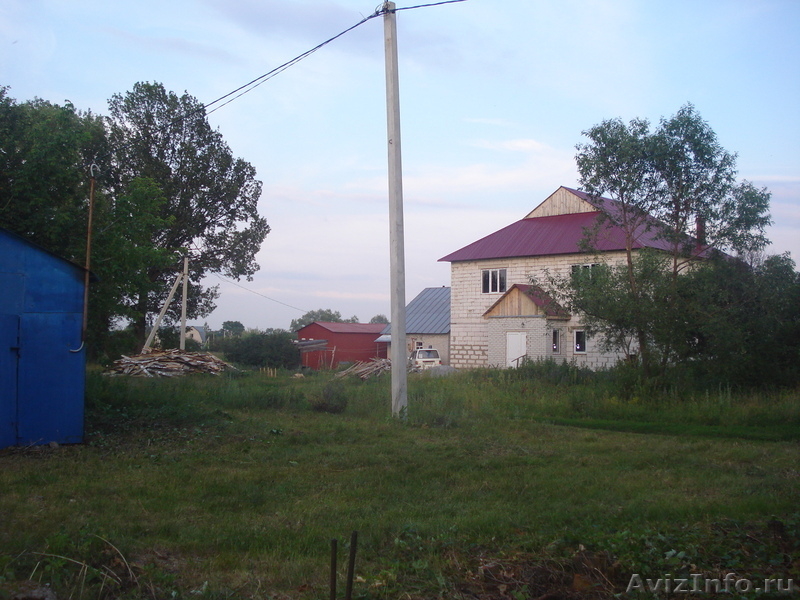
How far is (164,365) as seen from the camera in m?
29.2

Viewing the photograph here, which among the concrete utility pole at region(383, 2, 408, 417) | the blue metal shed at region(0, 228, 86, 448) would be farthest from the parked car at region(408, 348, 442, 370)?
the blue metal shed at region(0, 228, 86, 448)

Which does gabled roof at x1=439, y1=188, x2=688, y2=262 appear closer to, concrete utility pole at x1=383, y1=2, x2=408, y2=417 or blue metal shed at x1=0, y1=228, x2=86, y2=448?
concrete utility pole at x1=383, y1=2, x2=408, y2=417

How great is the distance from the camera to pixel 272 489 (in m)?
8.16

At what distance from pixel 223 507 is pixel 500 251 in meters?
32.8

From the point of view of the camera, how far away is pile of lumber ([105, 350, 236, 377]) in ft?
93.9

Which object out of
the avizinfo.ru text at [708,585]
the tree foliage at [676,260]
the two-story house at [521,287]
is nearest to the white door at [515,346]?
the two-story house at [521,287]

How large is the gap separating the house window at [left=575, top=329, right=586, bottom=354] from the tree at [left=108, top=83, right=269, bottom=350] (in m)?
21.4

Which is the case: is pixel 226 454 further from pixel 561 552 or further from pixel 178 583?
pixel 561 552

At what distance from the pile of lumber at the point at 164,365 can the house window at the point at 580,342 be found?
57.8ft

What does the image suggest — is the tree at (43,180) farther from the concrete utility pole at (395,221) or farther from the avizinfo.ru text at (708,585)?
the avizinfo.ru text at (708,585)

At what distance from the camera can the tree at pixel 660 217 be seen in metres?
18.5

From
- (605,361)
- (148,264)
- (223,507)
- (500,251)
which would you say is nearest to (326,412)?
(148,264)

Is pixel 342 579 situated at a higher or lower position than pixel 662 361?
lower

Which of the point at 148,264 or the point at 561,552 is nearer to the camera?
the point at 561,552
